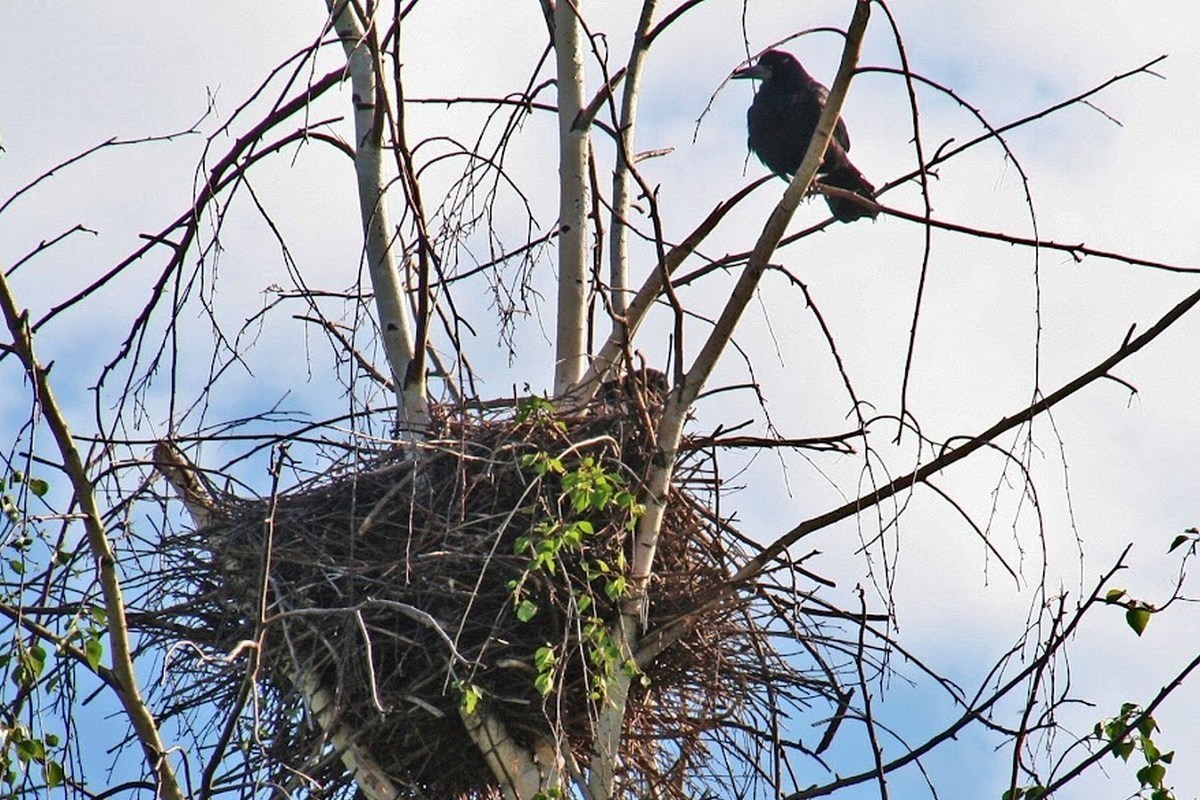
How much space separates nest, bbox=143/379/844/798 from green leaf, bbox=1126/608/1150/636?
1082 mm

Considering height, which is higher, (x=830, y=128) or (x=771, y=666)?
(x=830, y=128)

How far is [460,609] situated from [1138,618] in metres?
1.88

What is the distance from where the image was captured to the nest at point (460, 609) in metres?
4.73

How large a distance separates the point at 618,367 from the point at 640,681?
42.9 inches

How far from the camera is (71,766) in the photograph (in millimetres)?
3992

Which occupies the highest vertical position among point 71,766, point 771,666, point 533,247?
point 533,247

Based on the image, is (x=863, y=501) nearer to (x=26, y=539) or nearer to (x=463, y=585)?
(x=463, y=585)

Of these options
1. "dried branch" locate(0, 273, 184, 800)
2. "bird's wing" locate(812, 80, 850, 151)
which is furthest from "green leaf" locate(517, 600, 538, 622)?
"bird's wing" locate(812, 80, 850, 151)

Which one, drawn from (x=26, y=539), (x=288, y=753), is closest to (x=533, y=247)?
(x=288, y=753)

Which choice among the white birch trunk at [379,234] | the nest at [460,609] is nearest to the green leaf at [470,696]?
the nest at [460,609]

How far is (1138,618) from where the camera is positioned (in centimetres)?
432

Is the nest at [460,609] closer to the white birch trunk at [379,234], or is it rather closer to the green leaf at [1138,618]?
the white birch trunk at [379,234]

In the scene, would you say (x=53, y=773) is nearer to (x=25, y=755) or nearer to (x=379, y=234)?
(x=25, y=755)

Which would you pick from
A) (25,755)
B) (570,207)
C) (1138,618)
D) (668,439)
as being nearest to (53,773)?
(25,755)
